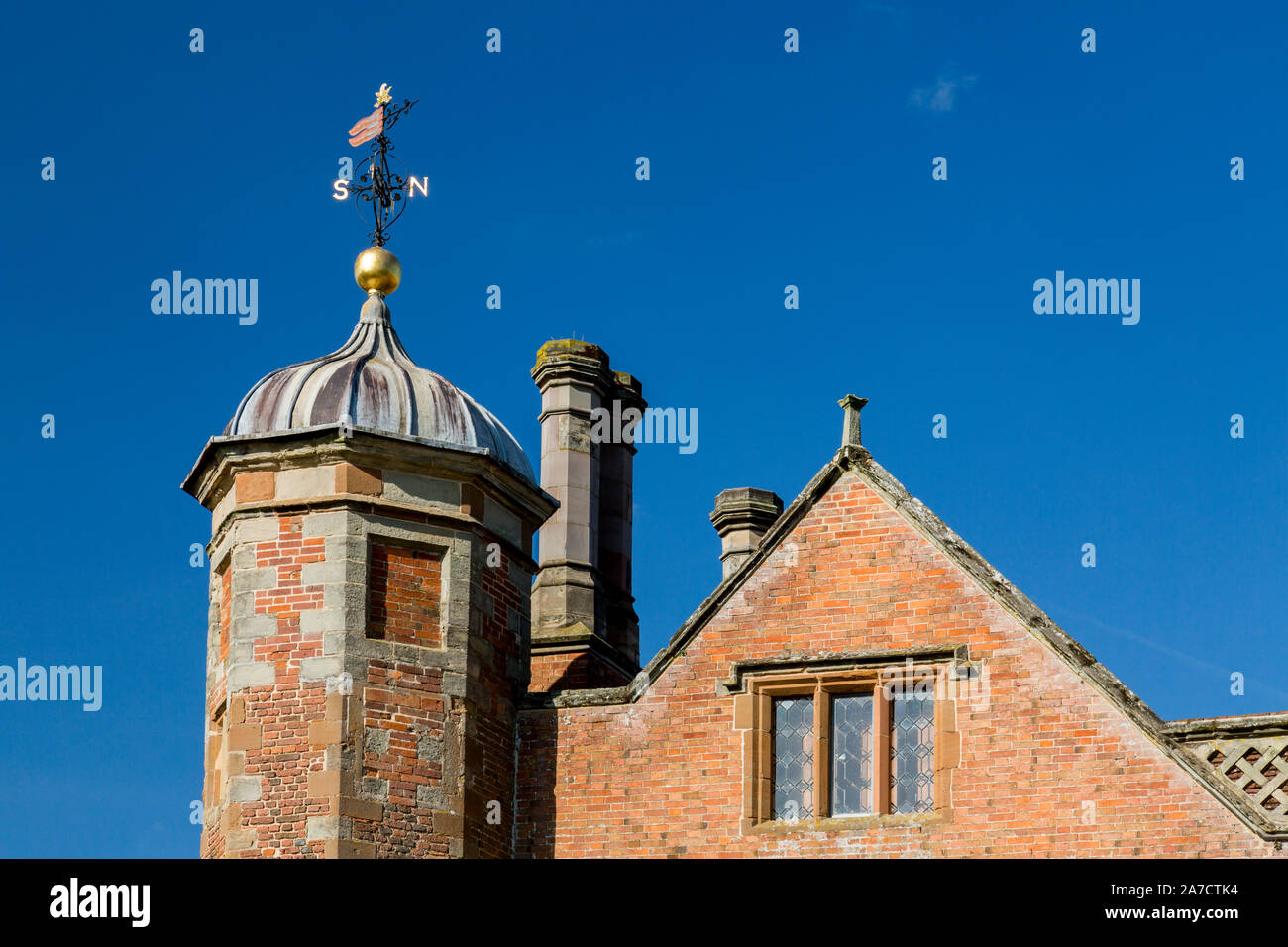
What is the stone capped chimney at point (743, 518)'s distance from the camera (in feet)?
83.9

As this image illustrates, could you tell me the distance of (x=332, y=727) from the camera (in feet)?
62.7

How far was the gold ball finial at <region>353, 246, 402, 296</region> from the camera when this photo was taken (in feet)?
70.5

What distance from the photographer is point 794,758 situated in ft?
64.7

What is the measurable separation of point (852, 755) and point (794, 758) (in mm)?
469

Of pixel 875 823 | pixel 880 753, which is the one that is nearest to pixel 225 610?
pixel 880 753

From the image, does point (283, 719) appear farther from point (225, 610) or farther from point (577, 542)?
point (577, 542)

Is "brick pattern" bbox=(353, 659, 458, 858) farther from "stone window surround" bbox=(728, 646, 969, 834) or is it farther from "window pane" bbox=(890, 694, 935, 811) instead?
"window pane" bbox=(890, 694, 935, 811)

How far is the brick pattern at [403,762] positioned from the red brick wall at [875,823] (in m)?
1.04

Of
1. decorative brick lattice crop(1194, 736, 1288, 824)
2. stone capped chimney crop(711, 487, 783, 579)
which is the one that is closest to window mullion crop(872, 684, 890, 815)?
decorative brick lattice crop(1194, 736, 1288, 824)

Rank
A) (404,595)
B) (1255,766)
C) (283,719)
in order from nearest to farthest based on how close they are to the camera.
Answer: (1255,766)
(283,719)
(404,595)

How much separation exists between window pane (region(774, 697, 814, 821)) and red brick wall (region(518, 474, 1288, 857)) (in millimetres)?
272
